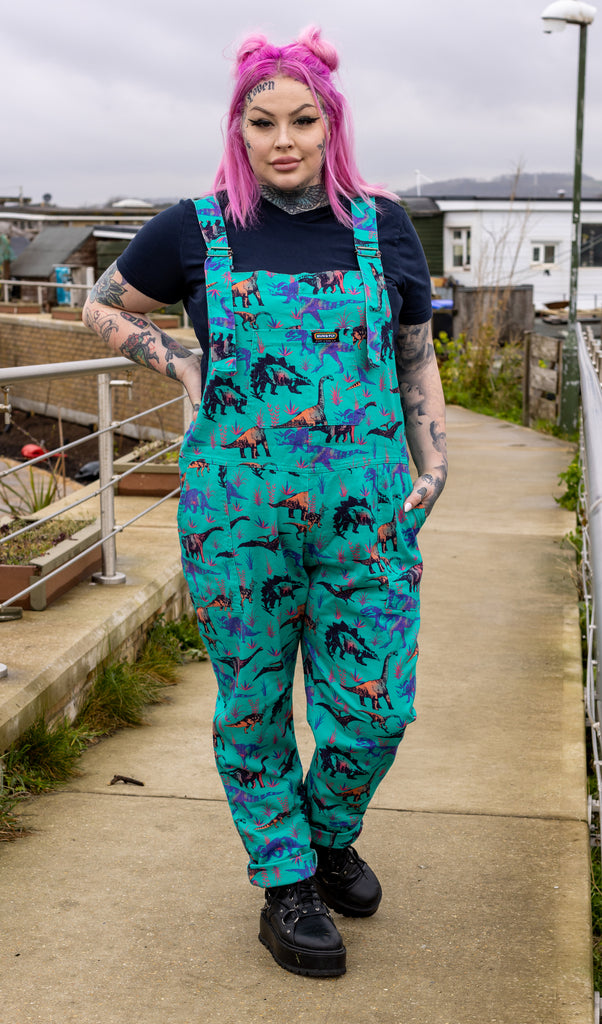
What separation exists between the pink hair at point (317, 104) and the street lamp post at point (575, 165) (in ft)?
31.7

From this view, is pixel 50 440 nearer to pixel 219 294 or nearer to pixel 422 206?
pixel 422 206

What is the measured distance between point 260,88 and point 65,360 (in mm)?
22724

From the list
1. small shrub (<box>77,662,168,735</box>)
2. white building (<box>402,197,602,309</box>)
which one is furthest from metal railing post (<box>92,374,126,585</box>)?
white building (<box>402,197,602,309</box>)

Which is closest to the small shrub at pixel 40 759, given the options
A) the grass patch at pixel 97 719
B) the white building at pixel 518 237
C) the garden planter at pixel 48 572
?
the grass patch at pixel 97 719

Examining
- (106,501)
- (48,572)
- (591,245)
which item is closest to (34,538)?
(106,501)

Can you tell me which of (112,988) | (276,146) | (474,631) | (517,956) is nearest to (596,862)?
(517,956)

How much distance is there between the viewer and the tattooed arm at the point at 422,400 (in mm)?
2291

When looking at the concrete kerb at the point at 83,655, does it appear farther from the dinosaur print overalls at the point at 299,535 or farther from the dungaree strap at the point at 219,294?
the dungaree strap at the point at 219,294

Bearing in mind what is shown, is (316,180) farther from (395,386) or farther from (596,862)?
(596,862)

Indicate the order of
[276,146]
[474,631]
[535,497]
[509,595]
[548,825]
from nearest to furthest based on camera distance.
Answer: [276,146] → [548,825] → [474,631] → [509,595] → [535,497]

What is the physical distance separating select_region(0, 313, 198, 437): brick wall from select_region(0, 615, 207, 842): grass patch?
1511 centimetres

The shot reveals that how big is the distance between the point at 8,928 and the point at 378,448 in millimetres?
1315

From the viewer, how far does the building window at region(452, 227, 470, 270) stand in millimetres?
34875

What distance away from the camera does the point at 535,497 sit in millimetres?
7914
